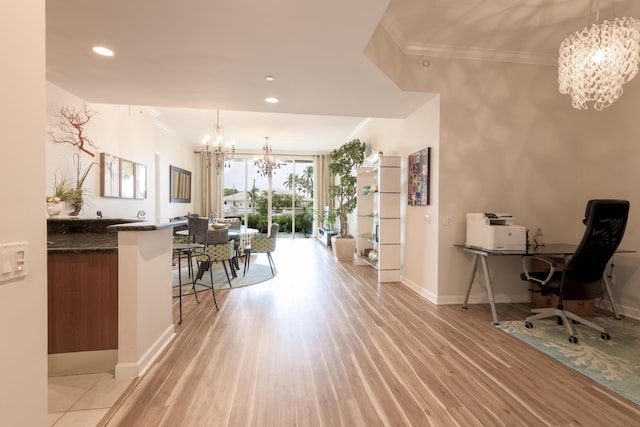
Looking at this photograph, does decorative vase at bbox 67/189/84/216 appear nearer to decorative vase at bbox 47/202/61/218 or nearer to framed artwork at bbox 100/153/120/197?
decorative vase at bbox 47/202/61/218

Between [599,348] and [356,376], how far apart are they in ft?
7.35

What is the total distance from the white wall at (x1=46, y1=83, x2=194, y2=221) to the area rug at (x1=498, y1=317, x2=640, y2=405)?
5595 mm

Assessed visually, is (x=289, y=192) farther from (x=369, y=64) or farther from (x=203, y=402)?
(x=203, y=402)

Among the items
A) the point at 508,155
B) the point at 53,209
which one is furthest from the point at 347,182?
the point at 53,209

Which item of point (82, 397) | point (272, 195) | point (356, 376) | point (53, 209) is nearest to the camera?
point (82, 397)

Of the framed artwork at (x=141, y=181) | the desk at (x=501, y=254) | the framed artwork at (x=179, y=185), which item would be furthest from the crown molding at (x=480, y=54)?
the framed artwork at (x=179, y=185)

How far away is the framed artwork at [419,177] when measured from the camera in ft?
12.9

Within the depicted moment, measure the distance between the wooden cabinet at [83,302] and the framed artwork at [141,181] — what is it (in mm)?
4067

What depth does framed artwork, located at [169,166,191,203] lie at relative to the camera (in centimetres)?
752

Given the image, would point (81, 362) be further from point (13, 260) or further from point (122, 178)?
point (122, 178)

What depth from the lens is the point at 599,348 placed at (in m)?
2.56

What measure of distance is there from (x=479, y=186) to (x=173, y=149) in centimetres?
730

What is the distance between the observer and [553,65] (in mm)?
3807

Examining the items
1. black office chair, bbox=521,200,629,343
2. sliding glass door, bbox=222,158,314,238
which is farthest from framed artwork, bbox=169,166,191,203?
black office chair, bbox=521,200,629,343
